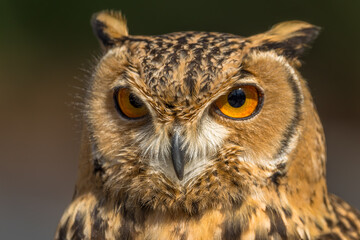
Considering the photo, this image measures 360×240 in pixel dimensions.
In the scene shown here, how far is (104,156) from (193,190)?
0.29 meters

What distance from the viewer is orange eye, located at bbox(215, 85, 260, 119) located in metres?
1.63

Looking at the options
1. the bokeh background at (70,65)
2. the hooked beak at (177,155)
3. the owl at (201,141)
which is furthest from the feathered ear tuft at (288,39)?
the bokeh background at (70,65)

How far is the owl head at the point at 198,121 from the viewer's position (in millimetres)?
1599

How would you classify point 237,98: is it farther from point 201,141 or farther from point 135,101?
point 135,101

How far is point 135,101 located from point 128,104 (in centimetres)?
4

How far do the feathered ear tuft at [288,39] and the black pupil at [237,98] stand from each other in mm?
150

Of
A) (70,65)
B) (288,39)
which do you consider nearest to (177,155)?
(288,39)

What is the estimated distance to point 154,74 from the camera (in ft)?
5.22

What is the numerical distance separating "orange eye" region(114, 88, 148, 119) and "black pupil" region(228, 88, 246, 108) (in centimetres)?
24

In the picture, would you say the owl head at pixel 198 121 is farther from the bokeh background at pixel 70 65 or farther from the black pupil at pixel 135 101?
the bokeh background at pixel 70 65

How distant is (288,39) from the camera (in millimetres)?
1809

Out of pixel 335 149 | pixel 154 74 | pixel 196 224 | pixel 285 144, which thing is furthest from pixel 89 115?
pixel 335 149

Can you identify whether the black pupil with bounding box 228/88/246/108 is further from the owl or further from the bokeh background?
the bokeh background

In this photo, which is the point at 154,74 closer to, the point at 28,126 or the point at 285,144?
the point at 285,144
